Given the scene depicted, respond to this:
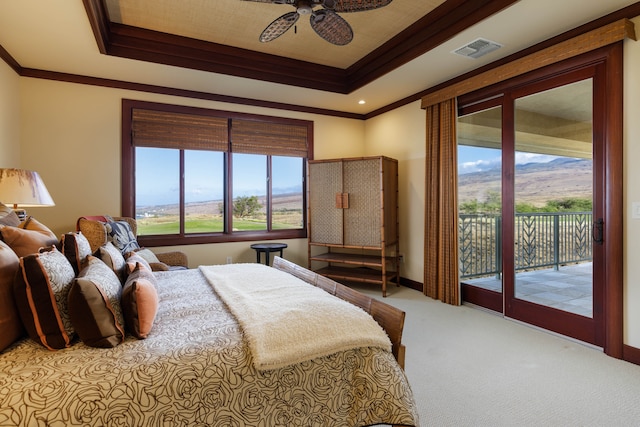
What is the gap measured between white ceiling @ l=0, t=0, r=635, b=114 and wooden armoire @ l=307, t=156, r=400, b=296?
0.96m

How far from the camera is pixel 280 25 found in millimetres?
2408

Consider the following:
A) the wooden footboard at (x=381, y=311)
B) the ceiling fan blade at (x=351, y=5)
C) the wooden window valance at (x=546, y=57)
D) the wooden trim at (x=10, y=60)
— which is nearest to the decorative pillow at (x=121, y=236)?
the wooden trim at (x=10, y=60)

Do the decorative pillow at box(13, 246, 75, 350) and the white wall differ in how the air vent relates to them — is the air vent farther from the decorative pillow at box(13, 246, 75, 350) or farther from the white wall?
the decorative pillow at box(13, 246, 75, 350)

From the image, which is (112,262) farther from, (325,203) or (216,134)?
(325,203)

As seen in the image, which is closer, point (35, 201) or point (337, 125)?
point (35, 201)

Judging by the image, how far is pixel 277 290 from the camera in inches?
76.7

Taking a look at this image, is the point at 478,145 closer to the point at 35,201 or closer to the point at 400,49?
the point at 400,49

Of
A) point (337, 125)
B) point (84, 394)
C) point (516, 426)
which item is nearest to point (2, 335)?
point (84, 394)

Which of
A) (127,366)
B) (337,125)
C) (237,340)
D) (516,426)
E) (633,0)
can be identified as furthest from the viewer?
(337,125)

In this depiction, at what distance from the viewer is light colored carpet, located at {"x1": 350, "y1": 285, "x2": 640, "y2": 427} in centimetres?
182

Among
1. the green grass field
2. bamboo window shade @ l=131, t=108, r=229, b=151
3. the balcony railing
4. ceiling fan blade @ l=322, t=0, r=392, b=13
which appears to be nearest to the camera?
ceiling fan blade @ l=322, t=0, r=392, b=13

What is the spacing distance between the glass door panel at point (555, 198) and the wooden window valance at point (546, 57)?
10.5 inches

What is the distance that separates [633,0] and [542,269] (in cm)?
226

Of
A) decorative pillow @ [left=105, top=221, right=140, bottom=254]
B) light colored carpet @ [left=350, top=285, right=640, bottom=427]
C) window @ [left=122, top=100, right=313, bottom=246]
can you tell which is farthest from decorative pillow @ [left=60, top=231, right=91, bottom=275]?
window @ [left=122, top=100, right=313, bottom=246]
